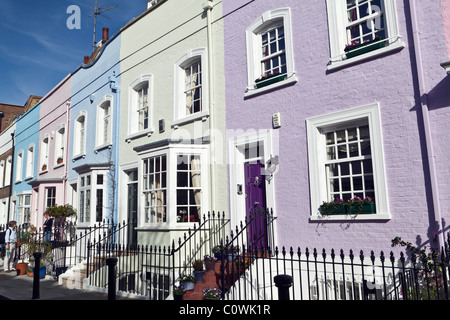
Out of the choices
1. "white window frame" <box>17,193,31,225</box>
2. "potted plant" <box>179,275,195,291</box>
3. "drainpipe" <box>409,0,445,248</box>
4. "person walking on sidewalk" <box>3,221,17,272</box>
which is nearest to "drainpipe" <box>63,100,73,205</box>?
"person walking on sidewalk" <box>3,221,17,272</box>

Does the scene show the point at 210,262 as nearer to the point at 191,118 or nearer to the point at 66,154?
the point at 191,118

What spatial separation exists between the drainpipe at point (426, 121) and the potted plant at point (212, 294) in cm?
386

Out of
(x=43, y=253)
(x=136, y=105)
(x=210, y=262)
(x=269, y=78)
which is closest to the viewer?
(x=210, y=262)

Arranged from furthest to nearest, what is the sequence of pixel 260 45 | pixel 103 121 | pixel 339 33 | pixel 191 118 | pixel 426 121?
pixel 103 121, pixel 191 118, pixel 260 45, pixel 339 33, pixel 426 121

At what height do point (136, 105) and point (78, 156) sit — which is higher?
point (136, 105)

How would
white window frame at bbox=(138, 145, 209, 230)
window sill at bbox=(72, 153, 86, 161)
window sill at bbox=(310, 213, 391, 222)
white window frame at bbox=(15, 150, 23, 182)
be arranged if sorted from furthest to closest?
white window frame at bbox=(15, 150, 23, 182), window sill at bbox=(72, 153, 86, 161), white window frame at bbox=(138, 145, 209, 230), window sill at bbox=(310, 213, 391, 222)

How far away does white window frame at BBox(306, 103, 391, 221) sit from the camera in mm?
6996

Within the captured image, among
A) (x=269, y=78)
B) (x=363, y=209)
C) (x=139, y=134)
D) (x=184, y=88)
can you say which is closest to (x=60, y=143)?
(x=139, y=134)

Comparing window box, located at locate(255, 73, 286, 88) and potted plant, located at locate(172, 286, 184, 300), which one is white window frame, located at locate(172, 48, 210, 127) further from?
potted plant, located at locate(172, 286, 184, 300)

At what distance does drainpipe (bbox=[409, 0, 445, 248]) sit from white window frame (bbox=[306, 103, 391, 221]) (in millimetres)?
765

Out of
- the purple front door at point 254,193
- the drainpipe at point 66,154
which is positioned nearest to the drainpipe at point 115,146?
the drainpipe at point 66,154

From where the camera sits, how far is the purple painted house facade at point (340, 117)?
6.63 m

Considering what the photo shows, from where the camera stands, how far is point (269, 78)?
920 cm

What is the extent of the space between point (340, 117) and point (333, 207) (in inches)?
69.9
